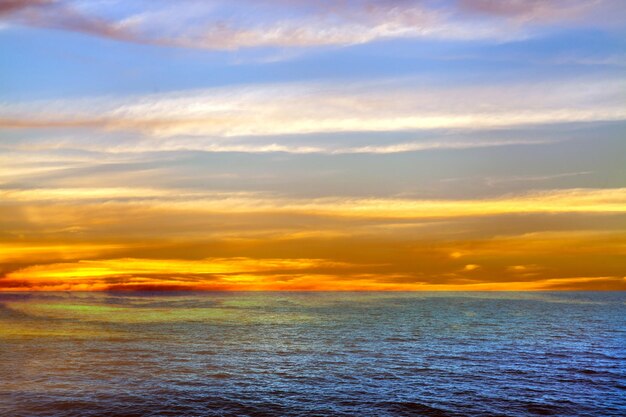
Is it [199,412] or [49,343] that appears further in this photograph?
[49,343]

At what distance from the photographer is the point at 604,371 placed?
204ft

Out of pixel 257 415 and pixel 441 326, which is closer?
pixel 257 415

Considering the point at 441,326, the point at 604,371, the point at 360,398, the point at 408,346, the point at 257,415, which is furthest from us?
the point at 441,326

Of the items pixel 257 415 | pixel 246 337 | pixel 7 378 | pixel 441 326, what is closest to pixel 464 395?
pixel 257 415

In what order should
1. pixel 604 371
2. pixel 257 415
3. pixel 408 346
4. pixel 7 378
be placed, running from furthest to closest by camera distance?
pixel 408 346 < pixel 604 371 < pixel 7 378 < pixel 257 415

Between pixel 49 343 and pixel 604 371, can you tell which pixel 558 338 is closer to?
pixel 604 371

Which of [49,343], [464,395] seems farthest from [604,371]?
[49,343]

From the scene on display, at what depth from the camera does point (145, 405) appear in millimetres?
46938

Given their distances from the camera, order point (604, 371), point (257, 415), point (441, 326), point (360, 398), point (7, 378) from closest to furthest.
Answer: point (257, 415) < point (360, 398) < point (7, 378) < point (604, 371) < point (441, 326)

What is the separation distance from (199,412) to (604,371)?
4425 cm

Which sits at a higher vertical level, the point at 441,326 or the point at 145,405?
the point at 145,405

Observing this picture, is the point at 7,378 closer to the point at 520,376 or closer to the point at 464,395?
the point at 464,395

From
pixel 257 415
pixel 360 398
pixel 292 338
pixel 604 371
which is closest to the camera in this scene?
pixel 257 415

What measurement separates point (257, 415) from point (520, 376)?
29.7 metres
